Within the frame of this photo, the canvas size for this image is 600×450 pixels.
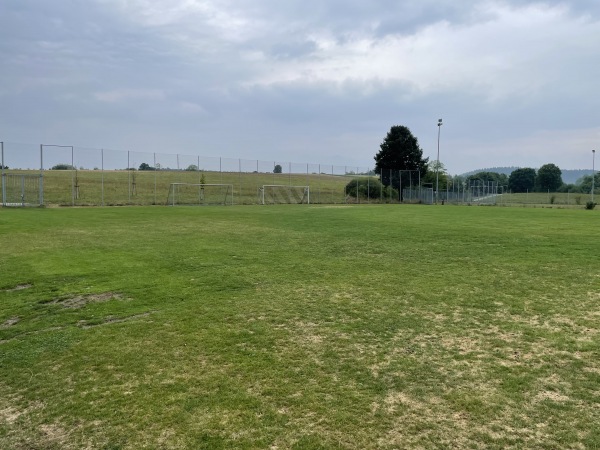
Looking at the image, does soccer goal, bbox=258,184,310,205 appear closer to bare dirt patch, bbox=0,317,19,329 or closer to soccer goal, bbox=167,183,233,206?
soccer goal, bbox=167,183,233,206

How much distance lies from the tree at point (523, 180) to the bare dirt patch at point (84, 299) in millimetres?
135493

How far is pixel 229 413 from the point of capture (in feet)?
11.1

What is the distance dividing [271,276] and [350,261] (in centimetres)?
220

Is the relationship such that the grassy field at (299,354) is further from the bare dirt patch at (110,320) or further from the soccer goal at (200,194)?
the soccer goal at (200,194)

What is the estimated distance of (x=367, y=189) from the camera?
168ft

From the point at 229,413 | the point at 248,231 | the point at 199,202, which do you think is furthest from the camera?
the point at 199,202

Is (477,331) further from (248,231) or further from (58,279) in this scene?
(248,231)

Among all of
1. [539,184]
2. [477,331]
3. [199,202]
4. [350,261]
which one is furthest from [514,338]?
[539,184]

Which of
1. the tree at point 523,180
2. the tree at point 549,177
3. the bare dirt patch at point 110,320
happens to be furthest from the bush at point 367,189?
the tree at point 523,180

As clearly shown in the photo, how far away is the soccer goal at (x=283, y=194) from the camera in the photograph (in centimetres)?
4697

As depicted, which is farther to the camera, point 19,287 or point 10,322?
point 19,287

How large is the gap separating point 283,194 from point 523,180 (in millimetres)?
104187

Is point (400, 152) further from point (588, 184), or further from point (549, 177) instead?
point (549, 177)

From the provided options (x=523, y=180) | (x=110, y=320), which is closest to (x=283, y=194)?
(x=110, y=320)
